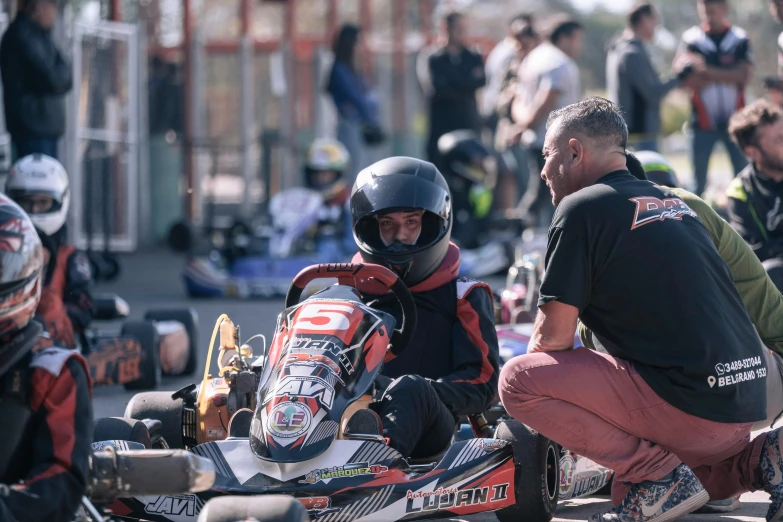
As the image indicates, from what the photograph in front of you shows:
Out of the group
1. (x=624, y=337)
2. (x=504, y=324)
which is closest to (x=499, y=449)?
(x=624, y=337)

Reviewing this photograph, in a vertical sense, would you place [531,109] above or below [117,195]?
above

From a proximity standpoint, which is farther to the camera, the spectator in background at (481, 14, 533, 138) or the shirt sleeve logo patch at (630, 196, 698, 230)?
the spectator in background at (481, 14, 533, 138)

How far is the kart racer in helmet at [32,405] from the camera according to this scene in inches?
135

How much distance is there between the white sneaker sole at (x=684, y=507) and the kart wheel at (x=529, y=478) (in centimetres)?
36

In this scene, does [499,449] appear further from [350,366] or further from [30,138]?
[30,138]

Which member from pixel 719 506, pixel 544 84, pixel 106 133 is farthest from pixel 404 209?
pixel 106 133

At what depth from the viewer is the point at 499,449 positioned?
4.68 metres

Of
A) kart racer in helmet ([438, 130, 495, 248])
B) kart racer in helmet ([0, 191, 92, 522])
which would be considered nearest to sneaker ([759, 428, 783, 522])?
kart racer in helmet ([0, 191, 92, 522])

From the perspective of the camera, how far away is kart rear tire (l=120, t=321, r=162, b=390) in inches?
298

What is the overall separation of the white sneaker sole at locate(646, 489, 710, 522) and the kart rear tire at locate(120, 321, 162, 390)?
11.9ft

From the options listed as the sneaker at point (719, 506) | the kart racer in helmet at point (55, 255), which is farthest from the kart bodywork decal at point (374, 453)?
the kart racer in helmet at point (55, 255)

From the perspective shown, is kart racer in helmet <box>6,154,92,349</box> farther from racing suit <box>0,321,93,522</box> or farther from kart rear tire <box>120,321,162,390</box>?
racing suit <box>0,321,93,522</box>

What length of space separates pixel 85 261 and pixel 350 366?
3112 millimetres

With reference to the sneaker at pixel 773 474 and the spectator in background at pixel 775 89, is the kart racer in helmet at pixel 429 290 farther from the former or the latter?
the spectator in background at pixel 775 89
